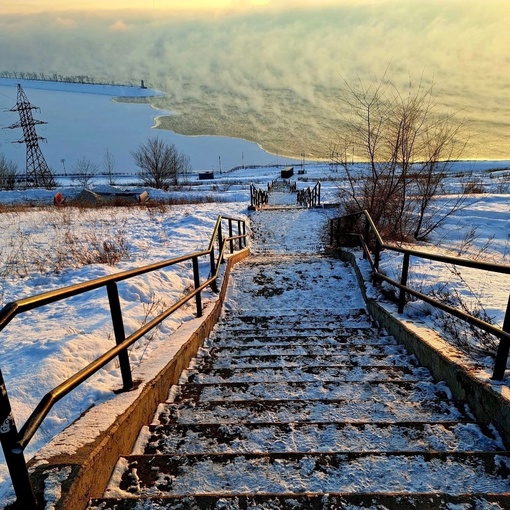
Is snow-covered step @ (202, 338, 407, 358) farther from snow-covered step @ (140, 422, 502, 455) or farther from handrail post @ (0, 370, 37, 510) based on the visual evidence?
handrail post @ (0, 370, 37, 510)

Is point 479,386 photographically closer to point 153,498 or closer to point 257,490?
point 257,490

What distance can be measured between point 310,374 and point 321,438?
1.14 m

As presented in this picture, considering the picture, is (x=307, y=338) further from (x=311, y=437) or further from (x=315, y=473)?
(x=315, y=473)

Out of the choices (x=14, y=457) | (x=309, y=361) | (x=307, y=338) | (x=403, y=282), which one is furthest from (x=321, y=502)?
(x=403, y=282)

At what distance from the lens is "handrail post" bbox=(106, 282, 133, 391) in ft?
7.97

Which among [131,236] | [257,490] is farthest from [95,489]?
[131,236]

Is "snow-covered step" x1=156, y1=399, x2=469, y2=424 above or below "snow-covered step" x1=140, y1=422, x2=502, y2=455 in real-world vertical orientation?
below

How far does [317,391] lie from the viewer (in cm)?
305

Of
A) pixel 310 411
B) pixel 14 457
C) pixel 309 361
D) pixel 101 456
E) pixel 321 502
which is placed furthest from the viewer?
pixel 309 361

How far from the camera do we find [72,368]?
10.8 feet

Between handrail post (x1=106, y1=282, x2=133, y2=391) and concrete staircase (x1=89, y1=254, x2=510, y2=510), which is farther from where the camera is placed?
handrail post (x1=106, y1=282, x2=133, y2=391)

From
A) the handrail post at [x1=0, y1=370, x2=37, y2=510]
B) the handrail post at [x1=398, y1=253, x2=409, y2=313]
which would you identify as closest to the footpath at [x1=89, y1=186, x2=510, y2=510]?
the handrail post at [x1=0, y1=370, x2=37, y2=510]

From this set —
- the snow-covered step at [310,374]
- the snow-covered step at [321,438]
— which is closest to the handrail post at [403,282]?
the snow-covered step at [310,374]

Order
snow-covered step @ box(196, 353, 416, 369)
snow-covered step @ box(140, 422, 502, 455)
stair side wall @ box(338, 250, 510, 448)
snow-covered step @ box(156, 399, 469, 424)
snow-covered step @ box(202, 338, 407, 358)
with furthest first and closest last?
snow-covered step @ box(202, 338, 407, 358) < snow-covered step @ box(196, 353, 416, 369) < snow-covered step @ box(156, 399, 469, 424) < stair side wall @ box(338, 250, 510, 448) < snow-covered step @ box(140, 422, 502, 455)
